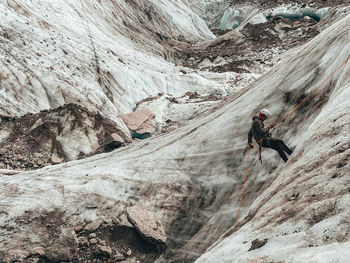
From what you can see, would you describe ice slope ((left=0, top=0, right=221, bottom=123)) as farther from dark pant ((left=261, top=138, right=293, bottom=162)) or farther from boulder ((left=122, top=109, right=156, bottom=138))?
dark pant ((left=261, top=138, right=293, bottom=162))

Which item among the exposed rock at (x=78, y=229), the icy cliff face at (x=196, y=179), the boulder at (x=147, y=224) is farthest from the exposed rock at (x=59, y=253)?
the boulder at (x=147, y=224)

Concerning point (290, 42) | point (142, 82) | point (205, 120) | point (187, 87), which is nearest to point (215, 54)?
point (290, 42)

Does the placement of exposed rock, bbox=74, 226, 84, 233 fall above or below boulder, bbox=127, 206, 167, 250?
above

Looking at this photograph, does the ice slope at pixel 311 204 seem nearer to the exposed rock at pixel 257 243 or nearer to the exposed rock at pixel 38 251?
the exposed rock at pixel 257 243

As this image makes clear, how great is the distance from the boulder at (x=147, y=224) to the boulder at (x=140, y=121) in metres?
12.6

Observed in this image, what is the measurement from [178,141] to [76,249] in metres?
6.35

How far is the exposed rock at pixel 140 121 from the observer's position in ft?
79.0

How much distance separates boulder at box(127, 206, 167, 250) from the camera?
1104 cm

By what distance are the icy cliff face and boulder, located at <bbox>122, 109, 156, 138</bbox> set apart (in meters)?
0.90

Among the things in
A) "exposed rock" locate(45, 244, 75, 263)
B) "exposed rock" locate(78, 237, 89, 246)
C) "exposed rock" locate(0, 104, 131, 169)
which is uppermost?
"exposed rock" locate(0, 104, 131, 169)

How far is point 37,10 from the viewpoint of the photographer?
28.4 m

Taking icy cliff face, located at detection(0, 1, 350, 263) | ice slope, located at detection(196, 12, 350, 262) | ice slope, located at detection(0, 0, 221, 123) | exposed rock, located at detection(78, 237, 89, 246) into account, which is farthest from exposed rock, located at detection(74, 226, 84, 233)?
ice slope, located at detection(0, 0, 221, 123)

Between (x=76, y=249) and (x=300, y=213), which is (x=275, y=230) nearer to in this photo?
(x=300, y=213)

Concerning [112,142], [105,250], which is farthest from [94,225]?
[112,142]
